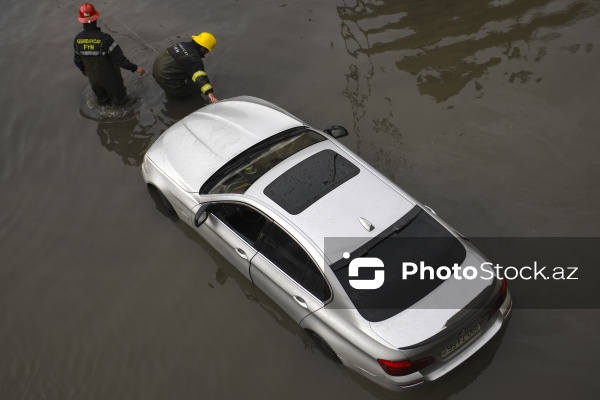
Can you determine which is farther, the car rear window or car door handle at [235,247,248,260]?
car door handle at [235,247,248,260]

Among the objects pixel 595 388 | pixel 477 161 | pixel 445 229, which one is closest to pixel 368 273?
pixel 445 229

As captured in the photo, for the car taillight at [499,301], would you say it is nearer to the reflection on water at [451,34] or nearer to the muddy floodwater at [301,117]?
the muddy floodwater at [301,117]

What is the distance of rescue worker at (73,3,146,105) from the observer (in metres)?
7.96

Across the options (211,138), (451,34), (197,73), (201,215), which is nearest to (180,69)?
(197,73)

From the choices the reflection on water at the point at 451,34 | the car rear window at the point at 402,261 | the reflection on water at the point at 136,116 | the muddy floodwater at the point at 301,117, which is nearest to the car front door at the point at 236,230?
the muddy floodwater at the point at 301,117

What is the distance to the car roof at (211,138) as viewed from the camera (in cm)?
635

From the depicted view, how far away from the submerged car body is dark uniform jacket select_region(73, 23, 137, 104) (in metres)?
2.71

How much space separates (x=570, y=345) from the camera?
552cm

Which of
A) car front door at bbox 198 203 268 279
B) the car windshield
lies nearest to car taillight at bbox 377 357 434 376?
car front door at bbox 198 203 268 279

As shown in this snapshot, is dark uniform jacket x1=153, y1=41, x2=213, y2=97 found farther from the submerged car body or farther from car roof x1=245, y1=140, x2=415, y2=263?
car roof x1=245, y1=140, x2=415, y2=263

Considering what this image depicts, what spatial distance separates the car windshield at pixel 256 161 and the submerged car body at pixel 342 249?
0.01m

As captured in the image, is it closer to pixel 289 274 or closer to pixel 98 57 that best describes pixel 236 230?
pixel 289 274

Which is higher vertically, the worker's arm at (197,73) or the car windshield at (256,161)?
the worker's arm at (197,73)

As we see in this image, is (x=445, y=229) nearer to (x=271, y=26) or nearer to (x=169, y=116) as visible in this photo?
(x=169, y=116)
